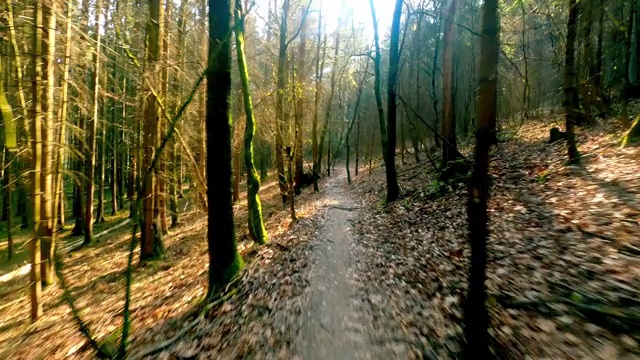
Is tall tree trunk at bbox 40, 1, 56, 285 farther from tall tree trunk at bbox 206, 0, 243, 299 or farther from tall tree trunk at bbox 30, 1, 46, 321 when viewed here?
tall tree trunk at bbox 206, 0, 243, 299

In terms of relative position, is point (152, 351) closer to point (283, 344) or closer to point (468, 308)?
point (283, 344)

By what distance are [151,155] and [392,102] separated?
8.35 meters

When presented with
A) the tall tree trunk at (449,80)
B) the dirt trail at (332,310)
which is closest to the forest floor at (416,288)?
the dirt trail at (332,310)

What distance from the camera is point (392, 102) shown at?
39.7 feet

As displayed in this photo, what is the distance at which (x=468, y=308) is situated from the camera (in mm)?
3027

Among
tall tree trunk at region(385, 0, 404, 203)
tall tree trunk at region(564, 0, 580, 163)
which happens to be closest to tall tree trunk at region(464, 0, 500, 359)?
tall tree trunk at region(564, 0, 580, 163)

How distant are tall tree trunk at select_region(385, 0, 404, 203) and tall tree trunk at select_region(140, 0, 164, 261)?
7.48m

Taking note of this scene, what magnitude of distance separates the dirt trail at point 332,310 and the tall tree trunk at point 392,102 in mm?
4553

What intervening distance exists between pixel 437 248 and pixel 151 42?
9.18 meters

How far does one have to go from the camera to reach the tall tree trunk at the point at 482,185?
289cm

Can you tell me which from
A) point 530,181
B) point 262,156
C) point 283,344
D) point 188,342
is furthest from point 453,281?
point 262,156

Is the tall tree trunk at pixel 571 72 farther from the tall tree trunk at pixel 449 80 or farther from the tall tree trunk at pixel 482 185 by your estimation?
the tall tree trunk at pixel 482 185

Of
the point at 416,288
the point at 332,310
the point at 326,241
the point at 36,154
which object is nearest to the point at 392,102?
the point at 326,241

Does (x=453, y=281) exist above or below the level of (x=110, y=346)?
above
